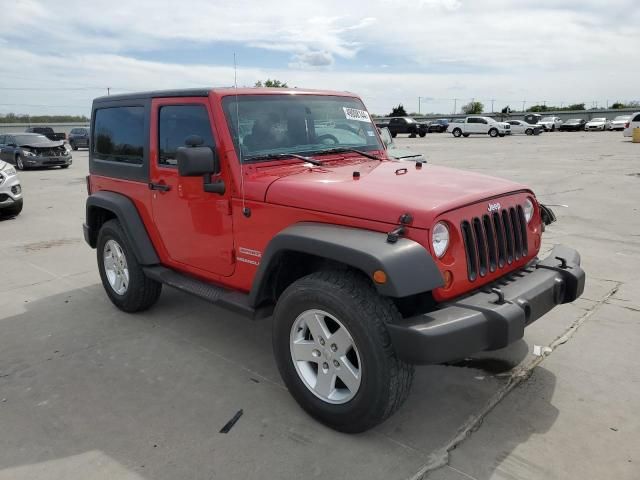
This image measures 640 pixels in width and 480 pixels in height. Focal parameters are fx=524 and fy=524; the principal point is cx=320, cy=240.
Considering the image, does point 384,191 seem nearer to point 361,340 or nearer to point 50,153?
point 361,340

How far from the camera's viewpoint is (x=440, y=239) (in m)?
2.77

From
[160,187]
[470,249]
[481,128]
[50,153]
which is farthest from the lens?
[481,128]

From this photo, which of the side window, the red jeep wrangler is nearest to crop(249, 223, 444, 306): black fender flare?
the red jeep wrangler

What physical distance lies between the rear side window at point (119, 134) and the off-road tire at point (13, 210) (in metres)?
5.38

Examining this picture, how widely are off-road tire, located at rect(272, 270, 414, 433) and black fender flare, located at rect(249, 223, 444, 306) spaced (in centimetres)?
16

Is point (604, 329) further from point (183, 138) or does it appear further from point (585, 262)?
point (183, 138)

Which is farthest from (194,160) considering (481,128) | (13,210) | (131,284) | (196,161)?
(481,128)

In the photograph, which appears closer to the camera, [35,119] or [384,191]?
[384,191]

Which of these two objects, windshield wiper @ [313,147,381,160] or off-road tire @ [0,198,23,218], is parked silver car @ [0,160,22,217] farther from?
windshield wiper @ [313,147,381,160]

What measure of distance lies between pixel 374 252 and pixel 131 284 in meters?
2.80

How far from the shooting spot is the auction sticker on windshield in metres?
4.32

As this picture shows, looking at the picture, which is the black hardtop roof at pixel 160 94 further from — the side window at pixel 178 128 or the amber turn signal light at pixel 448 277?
the amber turn signal light at pixel 448 277

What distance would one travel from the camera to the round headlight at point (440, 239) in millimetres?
Result: 2732

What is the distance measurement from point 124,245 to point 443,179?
278 centimetres
